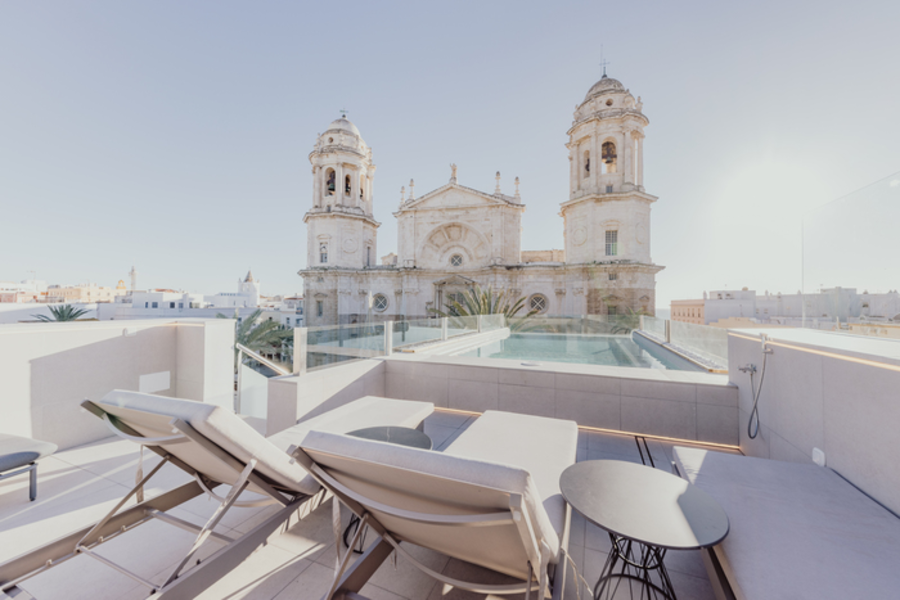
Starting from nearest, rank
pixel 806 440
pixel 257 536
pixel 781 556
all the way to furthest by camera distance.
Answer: pixel 781 556 → pixel 257 536 → pixel 806 440

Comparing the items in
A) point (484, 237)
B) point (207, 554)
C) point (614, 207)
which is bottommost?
point (207, 554)

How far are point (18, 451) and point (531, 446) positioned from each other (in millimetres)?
3935

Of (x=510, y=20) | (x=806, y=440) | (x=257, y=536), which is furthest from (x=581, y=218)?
(x=257, y=536)

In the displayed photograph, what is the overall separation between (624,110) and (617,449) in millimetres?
26254

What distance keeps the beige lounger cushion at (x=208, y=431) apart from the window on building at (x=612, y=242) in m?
24.4

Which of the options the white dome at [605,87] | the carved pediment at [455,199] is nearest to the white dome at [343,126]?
the carved pediment at [455,199]

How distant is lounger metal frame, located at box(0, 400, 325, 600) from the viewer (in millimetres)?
1373

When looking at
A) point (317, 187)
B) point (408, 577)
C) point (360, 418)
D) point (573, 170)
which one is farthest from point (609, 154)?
point (408, 577)

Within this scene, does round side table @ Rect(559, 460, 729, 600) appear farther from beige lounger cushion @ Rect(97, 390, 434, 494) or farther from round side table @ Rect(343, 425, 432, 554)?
beige lounger cushion @ Rect(97, 390, 434, 494)

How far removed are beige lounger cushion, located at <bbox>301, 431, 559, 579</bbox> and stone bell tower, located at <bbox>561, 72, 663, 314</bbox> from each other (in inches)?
913

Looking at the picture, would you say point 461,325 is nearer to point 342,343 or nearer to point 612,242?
point 342,343

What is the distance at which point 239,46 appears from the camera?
14945 millimetres

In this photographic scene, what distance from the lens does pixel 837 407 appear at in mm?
1982

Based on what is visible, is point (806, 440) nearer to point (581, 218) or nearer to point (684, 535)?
point (684, 535)
